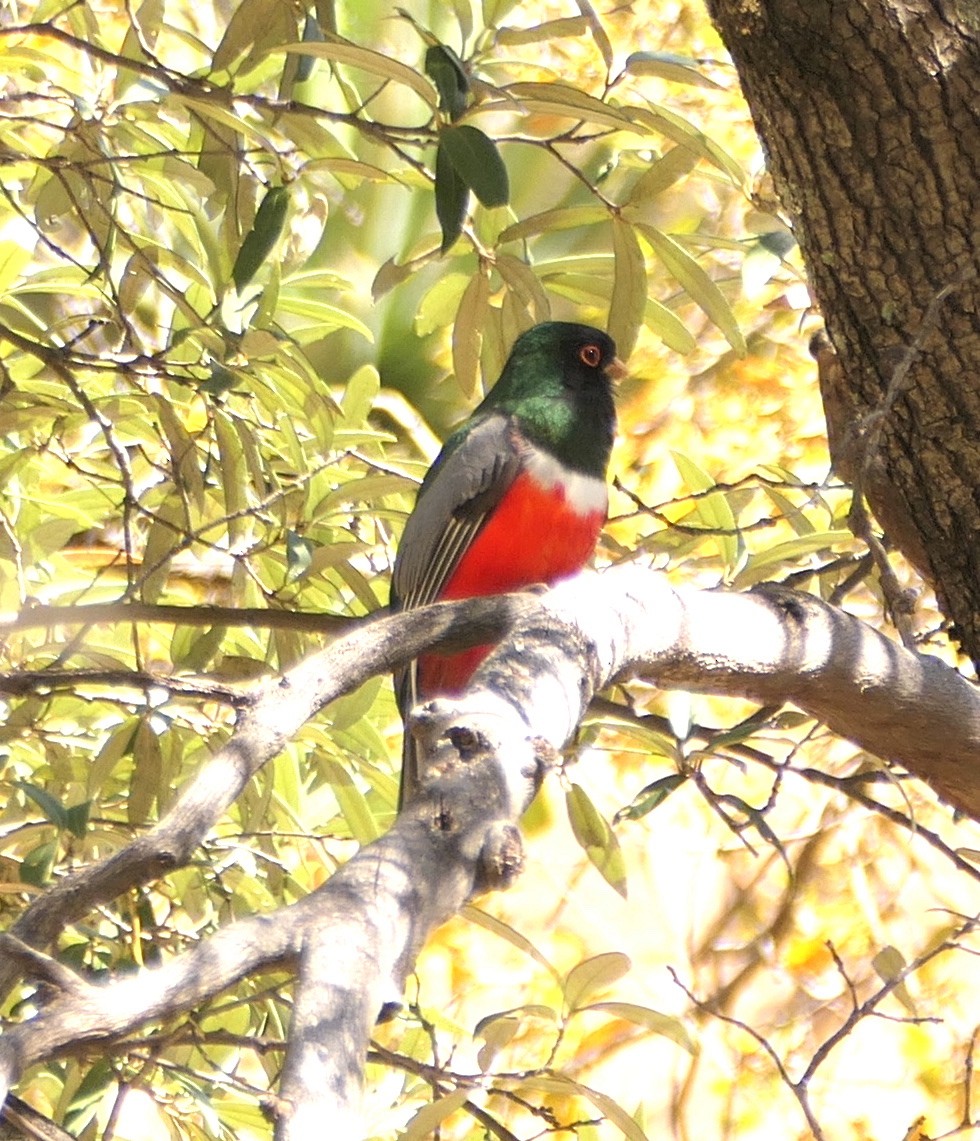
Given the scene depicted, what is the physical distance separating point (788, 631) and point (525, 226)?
0.96 metres

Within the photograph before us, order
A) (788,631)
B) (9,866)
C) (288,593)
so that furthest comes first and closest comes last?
1. (288,593)
2. (9,866)
3. (788,631)

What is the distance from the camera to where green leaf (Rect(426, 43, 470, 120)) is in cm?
214

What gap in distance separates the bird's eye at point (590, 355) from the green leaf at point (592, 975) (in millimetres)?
1450

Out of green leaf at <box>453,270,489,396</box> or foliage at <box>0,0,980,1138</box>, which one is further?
green leaf at <box>453,270,489,396</box>

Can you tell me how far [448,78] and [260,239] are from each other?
1.41 ft

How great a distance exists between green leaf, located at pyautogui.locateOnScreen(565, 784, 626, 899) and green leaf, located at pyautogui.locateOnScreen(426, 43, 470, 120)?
123 centimetres

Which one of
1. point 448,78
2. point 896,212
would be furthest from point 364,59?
point 896,212

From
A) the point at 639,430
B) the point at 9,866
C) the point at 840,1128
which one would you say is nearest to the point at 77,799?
the point at 9,866

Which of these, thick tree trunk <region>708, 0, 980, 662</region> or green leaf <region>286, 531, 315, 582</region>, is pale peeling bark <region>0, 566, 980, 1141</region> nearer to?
thick tree trunk <region>708, 0, 980, 662</region>

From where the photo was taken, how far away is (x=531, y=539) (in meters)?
3.29

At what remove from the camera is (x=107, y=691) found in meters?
3.36

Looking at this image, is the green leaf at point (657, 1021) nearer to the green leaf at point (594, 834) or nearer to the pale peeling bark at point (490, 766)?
the green leaf at point (594, 834)

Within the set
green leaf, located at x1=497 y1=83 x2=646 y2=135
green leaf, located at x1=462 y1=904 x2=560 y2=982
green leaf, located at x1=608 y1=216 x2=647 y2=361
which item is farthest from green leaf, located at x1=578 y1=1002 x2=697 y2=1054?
green leaf, located at x1=497 y1=83 x2=646 y2=135

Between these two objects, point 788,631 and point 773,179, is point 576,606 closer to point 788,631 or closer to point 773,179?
point 788,631
